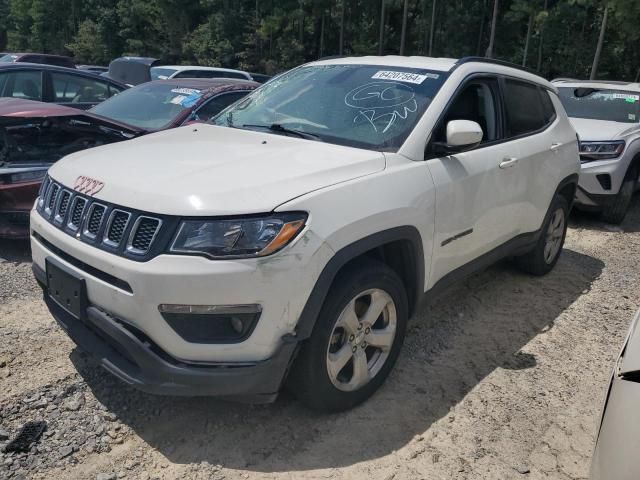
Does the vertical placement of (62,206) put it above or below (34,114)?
below

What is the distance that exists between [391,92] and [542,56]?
972 inches

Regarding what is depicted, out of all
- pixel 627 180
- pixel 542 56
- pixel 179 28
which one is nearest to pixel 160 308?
pixel 627 180

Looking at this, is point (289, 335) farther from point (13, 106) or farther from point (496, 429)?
point (13, 106)

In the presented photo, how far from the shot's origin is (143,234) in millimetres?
2443

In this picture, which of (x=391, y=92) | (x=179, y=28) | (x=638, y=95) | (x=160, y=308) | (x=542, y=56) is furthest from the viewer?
(x=179, y=28)

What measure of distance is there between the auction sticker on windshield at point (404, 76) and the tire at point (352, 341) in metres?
1.28

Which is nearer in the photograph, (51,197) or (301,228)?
(301,228)

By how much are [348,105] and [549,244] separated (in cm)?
257

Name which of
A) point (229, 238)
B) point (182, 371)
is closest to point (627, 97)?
point (229, 238)

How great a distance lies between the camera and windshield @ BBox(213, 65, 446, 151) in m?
3.31

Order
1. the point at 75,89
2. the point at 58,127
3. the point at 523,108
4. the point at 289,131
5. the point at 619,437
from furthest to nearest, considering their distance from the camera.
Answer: the point at 75,89 → the point at 58,127 → the point at 523,108 → the point at 289,131 → the point at 619,437

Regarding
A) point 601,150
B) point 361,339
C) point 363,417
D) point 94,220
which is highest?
point 94,220

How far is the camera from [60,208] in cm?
294

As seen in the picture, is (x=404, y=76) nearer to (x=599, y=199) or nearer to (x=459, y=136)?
(x=459, y=136)
